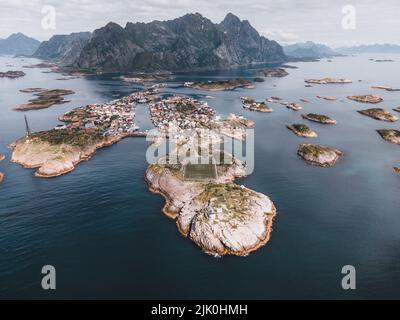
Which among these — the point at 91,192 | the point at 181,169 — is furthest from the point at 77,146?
the point at 181,169

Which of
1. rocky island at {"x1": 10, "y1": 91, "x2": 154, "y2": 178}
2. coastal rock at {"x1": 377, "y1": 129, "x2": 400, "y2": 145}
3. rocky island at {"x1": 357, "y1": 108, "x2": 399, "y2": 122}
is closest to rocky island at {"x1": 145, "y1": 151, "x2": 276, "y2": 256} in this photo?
rocky island at {"x1": 10, "y1": 91, "x2": 154, "y2": 178}

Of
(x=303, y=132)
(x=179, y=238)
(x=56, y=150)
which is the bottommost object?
(x=179, y=238)

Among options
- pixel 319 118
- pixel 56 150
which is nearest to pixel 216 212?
pixel 56 150

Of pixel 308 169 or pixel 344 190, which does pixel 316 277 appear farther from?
pixel 308 169

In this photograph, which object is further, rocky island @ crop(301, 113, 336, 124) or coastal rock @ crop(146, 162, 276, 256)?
rocky island @ crop(301, 113, 336, 124)

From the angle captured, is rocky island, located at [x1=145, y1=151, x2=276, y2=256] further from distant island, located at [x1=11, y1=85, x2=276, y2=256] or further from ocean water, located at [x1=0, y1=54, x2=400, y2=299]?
ocean water, located at [x1=0, y1=54, x2=400, y2=299]

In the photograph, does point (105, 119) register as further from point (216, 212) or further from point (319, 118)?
point (319, 118)
